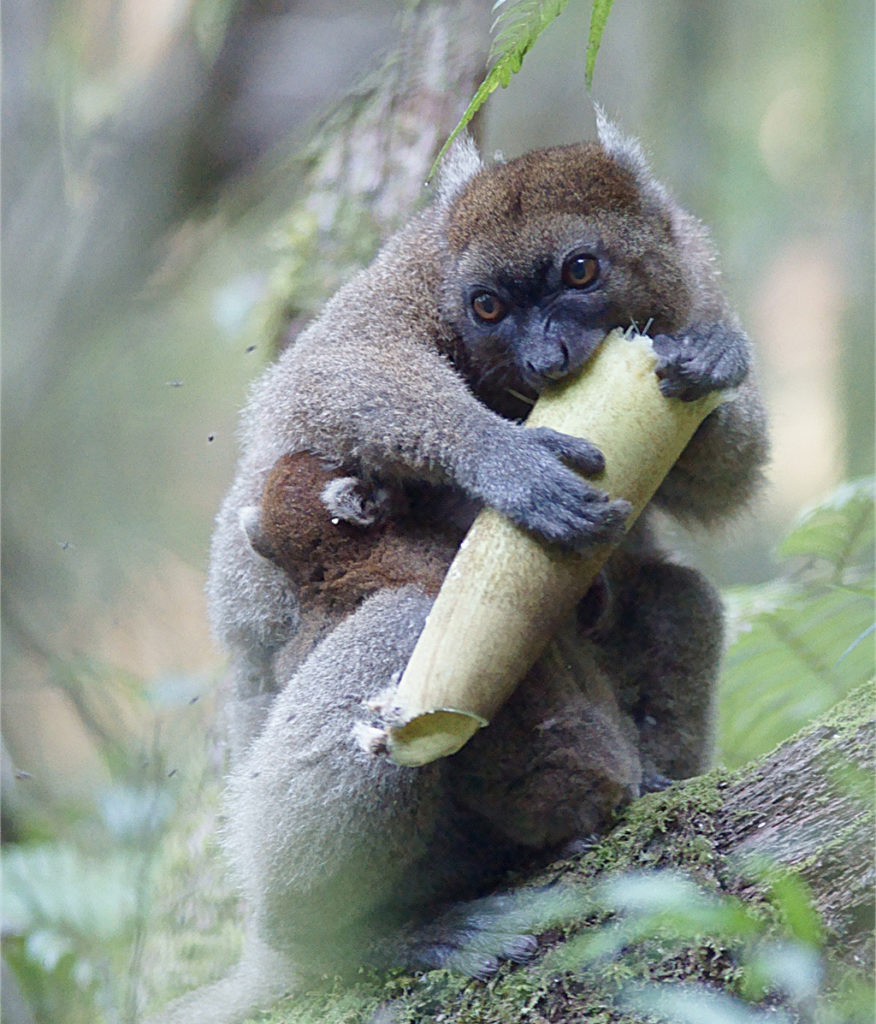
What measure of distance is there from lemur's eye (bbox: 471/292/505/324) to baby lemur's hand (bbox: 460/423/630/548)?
0.71m

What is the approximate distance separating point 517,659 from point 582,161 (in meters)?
2.45

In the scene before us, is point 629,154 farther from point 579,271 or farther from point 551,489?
point 551,489

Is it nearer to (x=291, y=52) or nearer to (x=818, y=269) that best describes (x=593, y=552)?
(x=291, y=52)

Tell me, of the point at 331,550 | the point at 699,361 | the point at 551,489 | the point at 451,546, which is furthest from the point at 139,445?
the point at 699,361

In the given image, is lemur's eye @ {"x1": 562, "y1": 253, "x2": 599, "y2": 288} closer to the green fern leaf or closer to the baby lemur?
the baby lemur

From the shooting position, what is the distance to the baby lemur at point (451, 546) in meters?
4.22

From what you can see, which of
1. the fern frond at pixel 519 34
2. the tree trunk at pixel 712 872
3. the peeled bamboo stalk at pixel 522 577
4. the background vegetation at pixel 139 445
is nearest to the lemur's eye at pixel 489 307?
the peeled bamboo stalk at pixel 522 577

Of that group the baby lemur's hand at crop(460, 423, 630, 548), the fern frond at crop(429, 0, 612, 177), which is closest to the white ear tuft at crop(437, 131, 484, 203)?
the baby lemur's hand at crop(460, 423, 630, 548)

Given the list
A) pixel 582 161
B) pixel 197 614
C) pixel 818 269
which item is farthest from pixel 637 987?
pixel 818 269

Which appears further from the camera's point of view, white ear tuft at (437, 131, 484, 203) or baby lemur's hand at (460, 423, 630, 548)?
white ear tuft at (437, 131, 484, 203)

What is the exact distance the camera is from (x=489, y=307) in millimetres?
4855

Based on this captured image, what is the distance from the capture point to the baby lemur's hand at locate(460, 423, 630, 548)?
403 centimetres

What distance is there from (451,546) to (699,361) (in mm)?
1388

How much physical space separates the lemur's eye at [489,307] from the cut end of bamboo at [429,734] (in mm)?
2008
